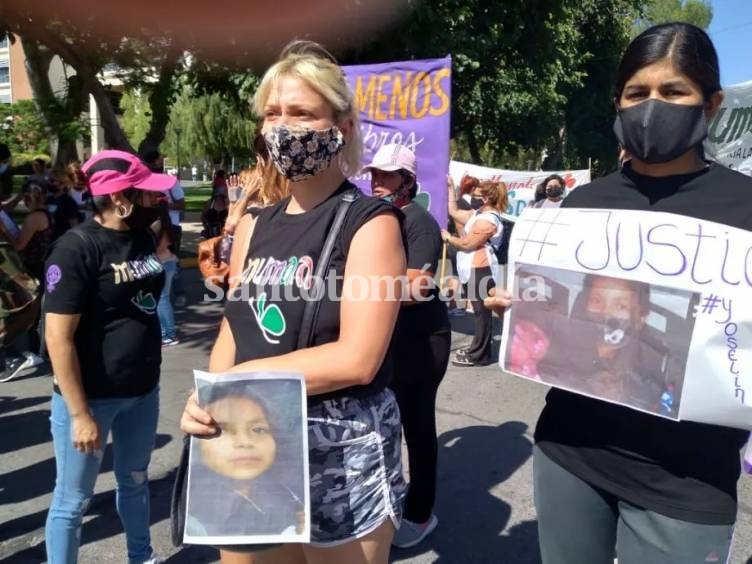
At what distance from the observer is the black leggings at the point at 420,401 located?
116 inches

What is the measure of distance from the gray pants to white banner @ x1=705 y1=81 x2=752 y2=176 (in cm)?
543

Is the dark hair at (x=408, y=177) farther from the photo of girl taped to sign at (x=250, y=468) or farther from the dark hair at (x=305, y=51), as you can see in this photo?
the photo of girl taped to sign at (x=250, y=468)

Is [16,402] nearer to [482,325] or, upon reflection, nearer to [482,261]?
[482,325]

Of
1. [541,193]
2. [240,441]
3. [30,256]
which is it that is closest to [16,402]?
[30,256]

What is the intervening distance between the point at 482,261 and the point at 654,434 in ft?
16.4

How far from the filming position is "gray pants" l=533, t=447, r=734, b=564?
58.5 inches

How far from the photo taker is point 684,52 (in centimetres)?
151

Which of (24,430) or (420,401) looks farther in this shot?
(24,430)

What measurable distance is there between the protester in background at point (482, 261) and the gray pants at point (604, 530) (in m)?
4.46

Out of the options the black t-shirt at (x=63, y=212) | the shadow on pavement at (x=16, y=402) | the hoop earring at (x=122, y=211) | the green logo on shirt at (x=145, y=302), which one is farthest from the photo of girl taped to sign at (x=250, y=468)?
the black t-shirt at (x=63, y=212)

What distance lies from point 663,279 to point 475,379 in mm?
4554

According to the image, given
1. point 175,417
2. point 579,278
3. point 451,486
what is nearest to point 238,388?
point 579,278

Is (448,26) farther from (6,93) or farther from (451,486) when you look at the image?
(6,93)

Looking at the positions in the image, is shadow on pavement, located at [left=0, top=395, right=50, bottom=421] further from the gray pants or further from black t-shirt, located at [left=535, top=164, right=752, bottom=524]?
black t-shirt, located at [left=535, top=164, right=752, bottom=524]
